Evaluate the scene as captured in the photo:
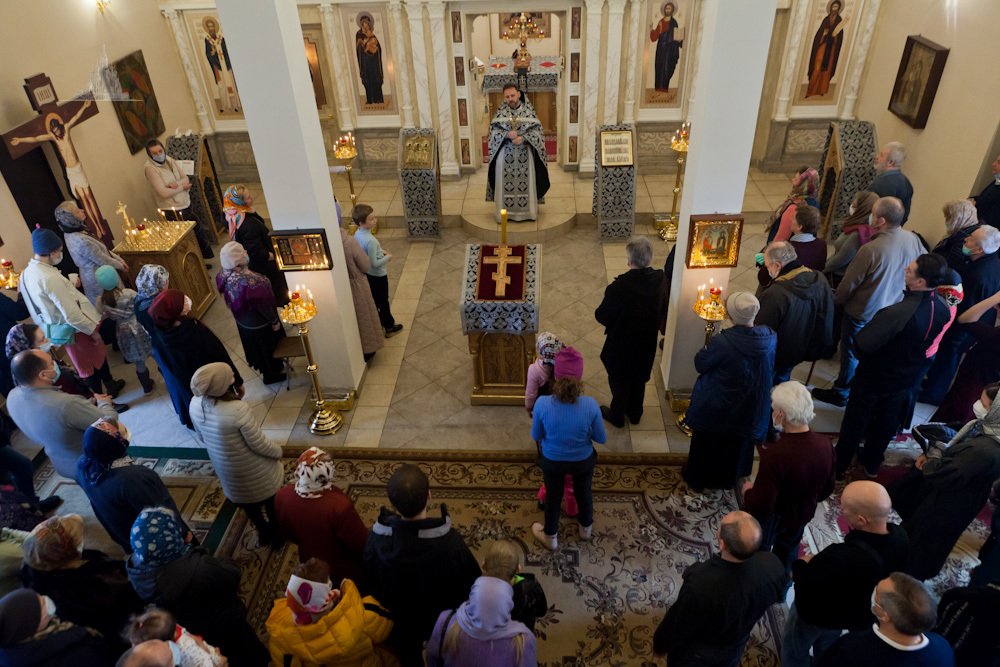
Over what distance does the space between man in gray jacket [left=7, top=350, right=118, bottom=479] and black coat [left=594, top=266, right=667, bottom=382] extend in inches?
130

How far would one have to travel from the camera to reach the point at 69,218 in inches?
225

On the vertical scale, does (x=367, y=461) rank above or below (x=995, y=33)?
below

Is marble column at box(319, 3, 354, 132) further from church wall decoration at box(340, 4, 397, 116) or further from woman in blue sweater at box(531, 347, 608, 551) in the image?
woman in blue sweater at box(531, 347, 608, 551)

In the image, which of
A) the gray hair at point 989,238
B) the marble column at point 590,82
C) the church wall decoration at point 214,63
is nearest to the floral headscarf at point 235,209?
the church wall decoration at point 214,63

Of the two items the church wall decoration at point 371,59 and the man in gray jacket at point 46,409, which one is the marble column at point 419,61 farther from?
the man in gray jacket at point 46,409

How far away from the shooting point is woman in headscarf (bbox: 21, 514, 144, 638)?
2975 mm

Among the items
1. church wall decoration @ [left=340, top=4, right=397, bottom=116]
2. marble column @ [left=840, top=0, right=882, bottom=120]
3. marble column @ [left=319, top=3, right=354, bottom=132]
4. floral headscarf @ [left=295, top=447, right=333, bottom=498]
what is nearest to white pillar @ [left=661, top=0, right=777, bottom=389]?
floral headscarf @ [left=295, top=447, right=333, bottom=498]

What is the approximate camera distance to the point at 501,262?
5.47m

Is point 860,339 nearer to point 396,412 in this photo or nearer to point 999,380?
point 999,380

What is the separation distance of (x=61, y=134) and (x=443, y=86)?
4.81 m

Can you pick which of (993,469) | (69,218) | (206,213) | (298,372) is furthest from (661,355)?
(206,213)

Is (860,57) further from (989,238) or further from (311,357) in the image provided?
(311,357)

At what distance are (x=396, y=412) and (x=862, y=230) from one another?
427 centimetres

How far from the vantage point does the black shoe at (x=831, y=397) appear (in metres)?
5.55
